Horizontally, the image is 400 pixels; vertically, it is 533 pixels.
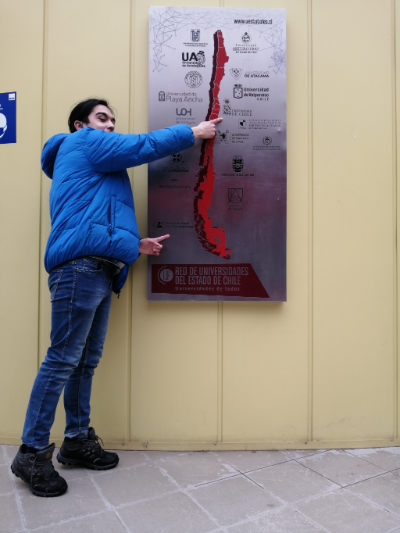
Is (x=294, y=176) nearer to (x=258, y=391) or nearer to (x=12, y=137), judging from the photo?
(x=258, y=391)

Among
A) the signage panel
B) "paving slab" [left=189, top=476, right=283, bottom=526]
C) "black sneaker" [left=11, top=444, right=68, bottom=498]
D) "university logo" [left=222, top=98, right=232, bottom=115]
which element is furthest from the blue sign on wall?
"paving slab" [left=189, top=476, right=283, bottom=526]

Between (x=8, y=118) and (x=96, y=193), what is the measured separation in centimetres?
94

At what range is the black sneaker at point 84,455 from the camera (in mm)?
1934

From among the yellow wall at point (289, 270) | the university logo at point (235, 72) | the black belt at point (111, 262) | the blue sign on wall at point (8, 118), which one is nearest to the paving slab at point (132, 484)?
the yellow wall at point (289, 270)

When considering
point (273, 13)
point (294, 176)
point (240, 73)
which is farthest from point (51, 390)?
point (273, 13)

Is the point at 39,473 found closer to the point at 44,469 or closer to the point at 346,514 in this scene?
the point at 44,469

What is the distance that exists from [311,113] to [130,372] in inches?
71.5

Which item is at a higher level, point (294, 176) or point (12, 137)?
point (12, 137)

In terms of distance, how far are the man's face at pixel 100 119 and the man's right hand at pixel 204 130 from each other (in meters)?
0.43

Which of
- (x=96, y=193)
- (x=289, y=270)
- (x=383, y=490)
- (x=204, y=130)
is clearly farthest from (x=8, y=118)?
(x=383, y=490)

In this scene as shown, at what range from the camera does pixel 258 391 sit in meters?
2.23

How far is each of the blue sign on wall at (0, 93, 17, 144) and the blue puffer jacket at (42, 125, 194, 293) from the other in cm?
59

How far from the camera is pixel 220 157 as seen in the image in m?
2.20

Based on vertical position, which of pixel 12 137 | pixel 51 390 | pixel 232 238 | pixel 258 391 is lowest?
pixel 258 391
